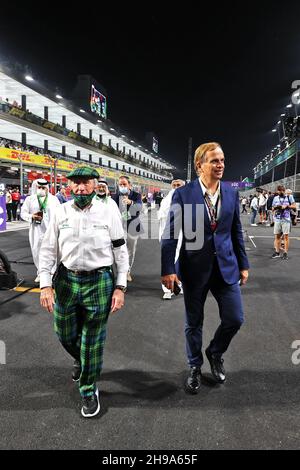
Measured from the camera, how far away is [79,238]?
2443 mm

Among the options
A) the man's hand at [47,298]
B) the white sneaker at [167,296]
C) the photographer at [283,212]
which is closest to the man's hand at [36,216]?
the white sneaker at [167,296]

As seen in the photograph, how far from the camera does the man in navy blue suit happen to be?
2.68 meters

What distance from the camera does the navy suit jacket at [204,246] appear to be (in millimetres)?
2676

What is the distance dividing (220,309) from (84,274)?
1210 mm

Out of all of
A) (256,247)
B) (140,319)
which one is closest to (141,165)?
(256,247)

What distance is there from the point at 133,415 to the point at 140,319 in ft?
6.66

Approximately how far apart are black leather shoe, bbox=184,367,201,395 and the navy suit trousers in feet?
0.18

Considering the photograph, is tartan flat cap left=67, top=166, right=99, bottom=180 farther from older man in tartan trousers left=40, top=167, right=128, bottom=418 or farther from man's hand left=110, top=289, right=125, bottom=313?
man's hand left=110, top=289, right=125, bottom=313

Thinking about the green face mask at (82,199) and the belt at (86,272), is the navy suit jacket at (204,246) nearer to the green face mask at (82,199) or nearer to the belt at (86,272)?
the belt at (86,272)

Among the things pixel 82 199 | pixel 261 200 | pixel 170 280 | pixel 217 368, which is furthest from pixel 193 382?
pixel 261 200

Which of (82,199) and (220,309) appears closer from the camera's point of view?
(82,199)

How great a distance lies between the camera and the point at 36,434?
2.26 metres

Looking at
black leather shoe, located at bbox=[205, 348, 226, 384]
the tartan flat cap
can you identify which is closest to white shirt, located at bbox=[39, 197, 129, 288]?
the tartan flat cap

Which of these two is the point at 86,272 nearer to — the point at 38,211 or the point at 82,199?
the point at 82,199
